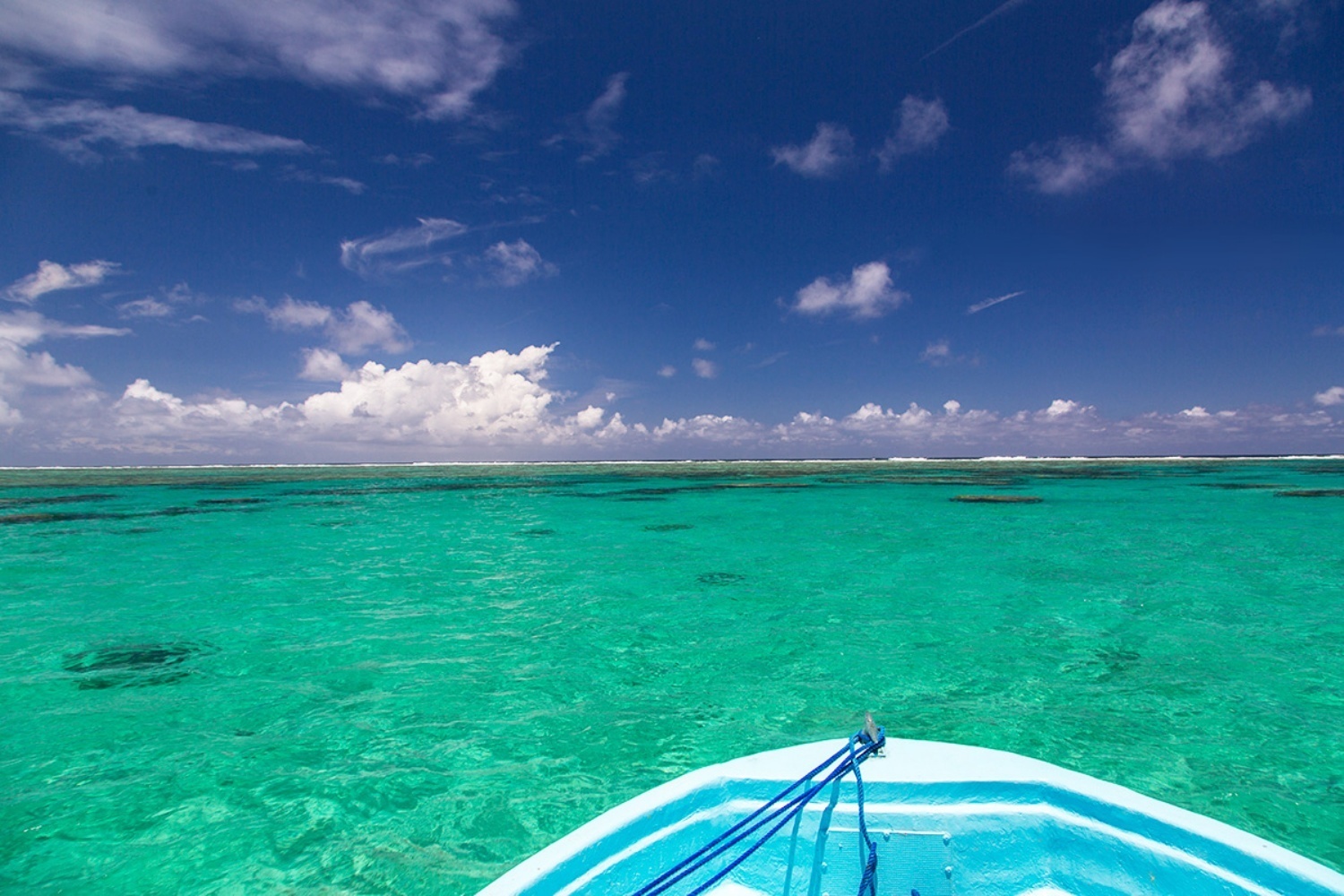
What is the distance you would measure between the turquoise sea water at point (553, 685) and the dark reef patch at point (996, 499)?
1356 cm

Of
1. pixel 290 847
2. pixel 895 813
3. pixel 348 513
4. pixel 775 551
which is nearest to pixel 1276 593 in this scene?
pixel 775 551

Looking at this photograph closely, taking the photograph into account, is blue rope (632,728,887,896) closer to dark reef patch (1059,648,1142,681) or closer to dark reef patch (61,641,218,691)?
dark reef patch (1059,648,1142,681)

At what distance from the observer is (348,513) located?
32.7m

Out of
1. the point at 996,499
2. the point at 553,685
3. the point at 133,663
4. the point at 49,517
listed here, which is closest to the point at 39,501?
the point at 49,517

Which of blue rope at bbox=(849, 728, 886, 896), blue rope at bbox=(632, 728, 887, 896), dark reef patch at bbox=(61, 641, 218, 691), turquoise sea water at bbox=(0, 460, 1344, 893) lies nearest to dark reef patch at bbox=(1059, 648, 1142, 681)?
turquoise sea water at bbox=(0, 460, 1344, 893)

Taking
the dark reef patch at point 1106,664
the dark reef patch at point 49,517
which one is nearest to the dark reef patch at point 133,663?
the dark reef patch at point 1106,664

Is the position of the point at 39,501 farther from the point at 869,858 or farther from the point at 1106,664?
the point at 1106,664

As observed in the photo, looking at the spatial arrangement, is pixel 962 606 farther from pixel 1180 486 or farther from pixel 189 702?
pixel 1180 486

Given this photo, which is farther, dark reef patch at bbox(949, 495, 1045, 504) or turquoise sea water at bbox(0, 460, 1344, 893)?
dark reef patch at bbox(949, 495, 1045, 504)

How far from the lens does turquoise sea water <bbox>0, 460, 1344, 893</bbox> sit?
5.39 meters

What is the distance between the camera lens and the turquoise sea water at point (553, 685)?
5387mm

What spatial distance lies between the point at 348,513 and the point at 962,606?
3094 centimetres

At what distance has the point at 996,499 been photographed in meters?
34.2

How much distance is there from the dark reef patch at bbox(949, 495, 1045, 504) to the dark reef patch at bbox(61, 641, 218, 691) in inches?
1322
